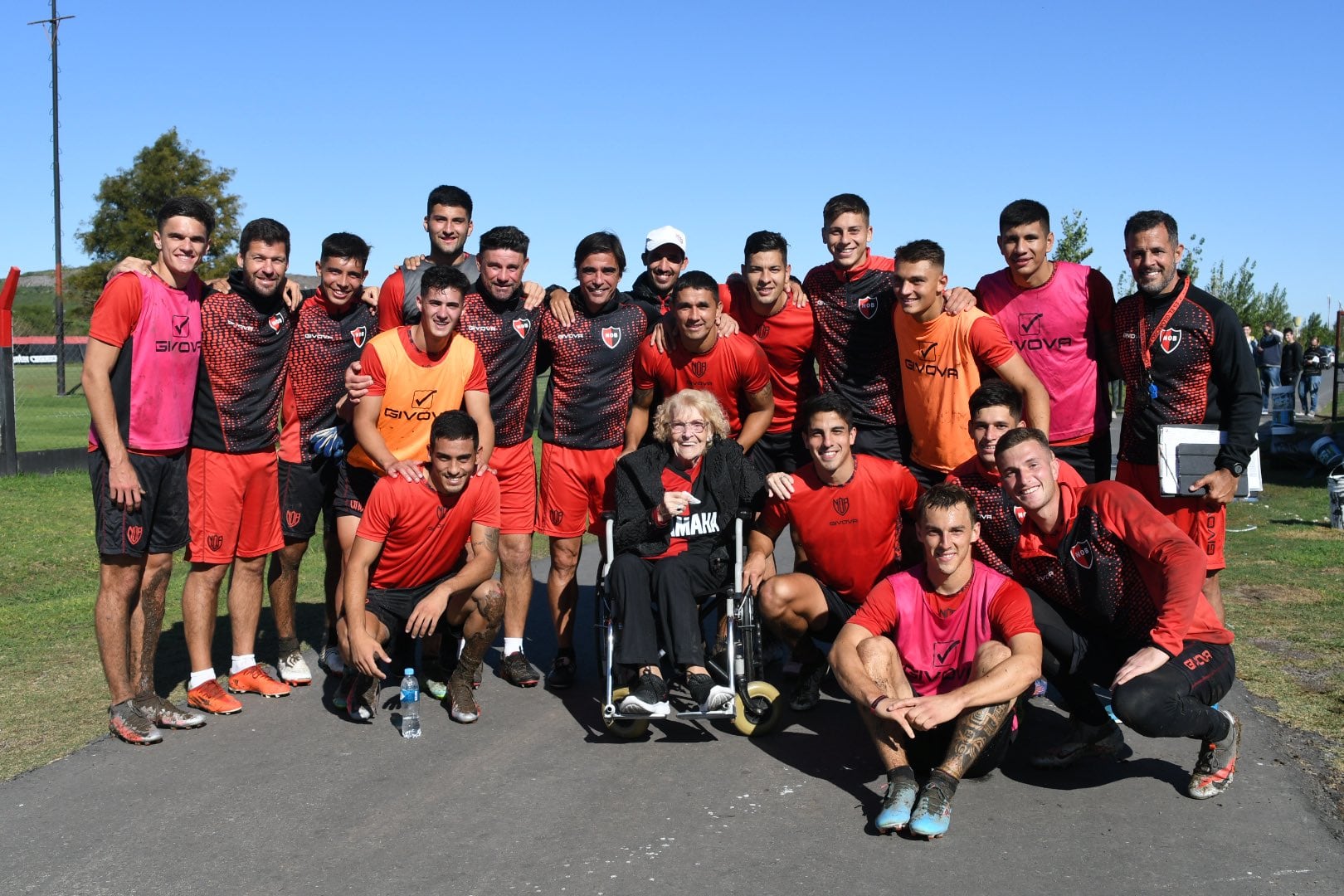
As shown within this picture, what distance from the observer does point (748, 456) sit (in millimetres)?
6477

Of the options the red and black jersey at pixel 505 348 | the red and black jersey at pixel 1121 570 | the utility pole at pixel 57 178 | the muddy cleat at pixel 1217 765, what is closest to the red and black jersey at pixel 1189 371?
the red and black jersey at pixel 1121 570

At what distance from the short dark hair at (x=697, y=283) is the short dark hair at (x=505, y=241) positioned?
0.87m

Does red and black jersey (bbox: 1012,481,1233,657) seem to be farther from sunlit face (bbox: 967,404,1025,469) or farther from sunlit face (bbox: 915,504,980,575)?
sunlit face (bbox: 915,504,980,575)

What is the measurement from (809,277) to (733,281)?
528 millimetres

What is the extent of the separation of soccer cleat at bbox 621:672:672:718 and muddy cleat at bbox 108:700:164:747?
80.7 inches

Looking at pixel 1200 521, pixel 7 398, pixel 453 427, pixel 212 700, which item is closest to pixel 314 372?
pixel 453 427

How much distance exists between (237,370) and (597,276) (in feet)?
6.16

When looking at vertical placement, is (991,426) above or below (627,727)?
above

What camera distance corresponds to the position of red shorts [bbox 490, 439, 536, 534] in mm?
6453

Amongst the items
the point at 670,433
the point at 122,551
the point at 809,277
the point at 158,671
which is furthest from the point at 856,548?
the point at 158,671

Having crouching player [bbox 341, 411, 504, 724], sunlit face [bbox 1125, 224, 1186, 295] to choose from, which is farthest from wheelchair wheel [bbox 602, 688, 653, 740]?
sunlit face [bbox 1125, 224, 1186, 295]

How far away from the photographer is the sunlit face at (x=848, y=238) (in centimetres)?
618

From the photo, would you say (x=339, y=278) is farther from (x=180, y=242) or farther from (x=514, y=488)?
(x=514, y=488)

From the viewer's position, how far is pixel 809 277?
255 inches
